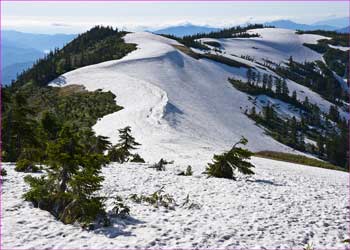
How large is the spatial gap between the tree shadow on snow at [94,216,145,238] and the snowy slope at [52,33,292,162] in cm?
1875

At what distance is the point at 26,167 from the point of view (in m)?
21.4

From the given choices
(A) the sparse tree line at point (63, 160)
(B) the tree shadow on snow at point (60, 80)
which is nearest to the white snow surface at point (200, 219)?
(A) the sparse tree line at point (63, 160)

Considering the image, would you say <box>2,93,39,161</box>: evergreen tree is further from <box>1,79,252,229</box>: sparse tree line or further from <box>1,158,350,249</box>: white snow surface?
<box>1,158,350,249</box>: white snow surface

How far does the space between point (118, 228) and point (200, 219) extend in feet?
11.9

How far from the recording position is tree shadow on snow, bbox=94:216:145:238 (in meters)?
13.2

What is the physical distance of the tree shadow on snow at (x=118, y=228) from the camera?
1318cm

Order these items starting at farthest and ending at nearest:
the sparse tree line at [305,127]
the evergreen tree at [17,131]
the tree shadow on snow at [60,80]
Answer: the tree shadow on snow at [60,80], the sparse tree line at [305,127], the evergreen tree at [17,131]

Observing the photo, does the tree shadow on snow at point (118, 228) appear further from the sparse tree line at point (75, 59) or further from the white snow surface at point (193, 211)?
the sparse tree line at point (75, 59)

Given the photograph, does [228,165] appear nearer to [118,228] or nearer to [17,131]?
[118,228]

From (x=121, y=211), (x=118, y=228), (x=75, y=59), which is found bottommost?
(x=118, y=228)

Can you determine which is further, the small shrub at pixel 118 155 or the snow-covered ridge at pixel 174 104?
the snow-covered ridge at pixel 174 104

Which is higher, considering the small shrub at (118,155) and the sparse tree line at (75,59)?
the sparse tree line at (75,59)

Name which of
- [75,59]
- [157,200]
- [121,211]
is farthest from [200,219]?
[75,59]

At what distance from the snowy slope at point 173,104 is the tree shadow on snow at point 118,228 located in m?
18.7
